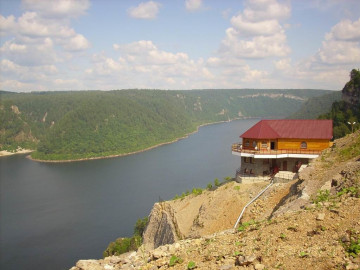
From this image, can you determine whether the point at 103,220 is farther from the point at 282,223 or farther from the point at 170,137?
the point at 170,137

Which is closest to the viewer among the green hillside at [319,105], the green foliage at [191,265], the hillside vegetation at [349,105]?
the green foliage at [191,265]

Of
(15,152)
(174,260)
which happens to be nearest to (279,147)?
(174,260)

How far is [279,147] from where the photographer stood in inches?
→ 1056

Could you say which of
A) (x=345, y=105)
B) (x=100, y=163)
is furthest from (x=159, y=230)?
(x=100, y=163)

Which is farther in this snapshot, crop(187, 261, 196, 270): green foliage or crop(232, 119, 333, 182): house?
crop(232, 119, 333, 182): house

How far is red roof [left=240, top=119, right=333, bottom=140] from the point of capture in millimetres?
26500

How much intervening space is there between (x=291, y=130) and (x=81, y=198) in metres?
49.7

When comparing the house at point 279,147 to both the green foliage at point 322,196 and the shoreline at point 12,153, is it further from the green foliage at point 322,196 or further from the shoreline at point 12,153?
the shoreline at point 12,153

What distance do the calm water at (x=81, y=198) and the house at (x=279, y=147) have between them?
1929 cm

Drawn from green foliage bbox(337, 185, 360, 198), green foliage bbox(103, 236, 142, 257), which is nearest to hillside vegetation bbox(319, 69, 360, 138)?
green foliage bbox(103, 236, 142, 257)

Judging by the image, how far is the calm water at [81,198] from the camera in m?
43.4

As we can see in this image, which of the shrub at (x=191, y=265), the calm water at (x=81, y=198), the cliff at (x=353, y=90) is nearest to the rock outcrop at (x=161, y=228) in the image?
the shrub at (x=191, y=265)

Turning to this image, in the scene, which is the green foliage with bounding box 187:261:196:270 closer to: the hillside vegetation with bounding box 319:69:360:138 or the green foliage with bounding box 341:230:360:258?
the green foliage with bounding box 341:230:360:258

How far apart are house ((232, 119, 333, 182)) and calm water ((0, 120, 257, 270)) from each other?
1929 centimetres
